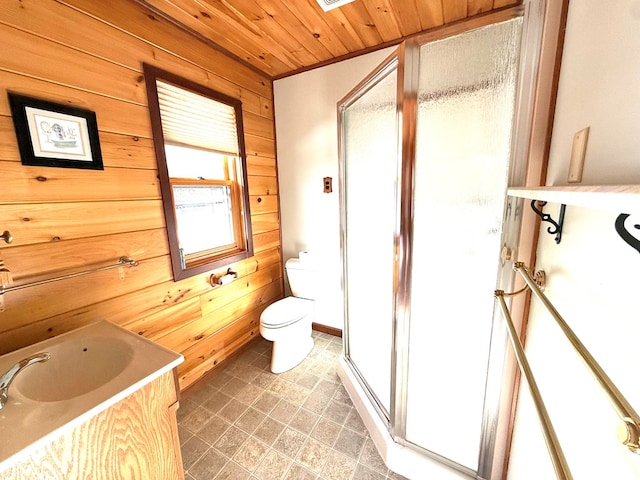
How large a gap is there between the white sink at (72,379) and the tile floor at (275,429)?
0.77m

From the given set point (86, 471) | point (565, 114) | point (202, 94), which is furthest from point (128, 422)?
point (202, 94)

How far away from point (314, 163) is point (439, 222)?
4.75 ft

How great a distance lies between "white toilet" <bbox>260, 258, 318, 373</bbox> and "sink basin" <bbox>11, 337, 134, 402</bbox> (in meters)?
1.00

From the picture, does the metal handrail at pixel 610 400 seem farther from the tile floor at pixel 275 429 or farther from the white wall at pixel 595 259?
the tile floor at pixel 275 429

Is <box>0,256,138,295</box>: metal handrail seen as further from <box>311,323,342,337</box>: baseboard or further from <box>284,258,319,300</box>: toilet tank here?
<box>311,323,342,337</box>: baseboard

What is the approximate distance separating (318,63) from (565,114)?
193 centimetres

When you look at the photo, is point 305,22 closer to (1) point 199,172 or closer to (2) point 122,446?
(1) point 199,172

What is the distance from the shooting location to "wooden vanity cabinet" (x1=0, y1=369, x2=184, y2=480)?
66 cm

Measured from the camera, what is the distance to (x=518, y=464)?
96cm

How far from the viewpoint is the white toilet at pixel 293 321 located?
1.93 m

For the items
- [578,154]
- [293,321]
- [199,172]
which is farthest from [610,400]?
[199,172]

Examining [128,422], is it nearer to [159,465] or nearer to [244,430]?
[159,465]

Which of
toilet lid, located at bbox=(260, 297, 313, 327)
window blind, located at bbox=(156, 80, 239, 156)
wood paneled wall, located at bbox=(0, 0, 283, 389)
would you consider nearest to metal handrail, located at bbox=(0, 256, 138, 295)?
wood paneled wall, located at bbox=(0, 0, 283, 389)

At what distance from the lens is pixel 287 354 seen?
2057 millimetres
